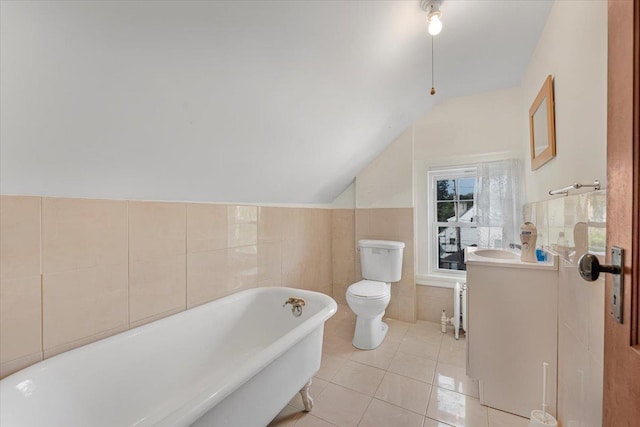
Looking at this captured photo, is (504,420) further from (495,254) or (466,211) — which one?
(466,211)

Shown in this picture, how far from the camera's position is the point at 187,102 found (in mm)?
1264

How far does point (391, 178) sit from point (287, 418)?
7.49 feet

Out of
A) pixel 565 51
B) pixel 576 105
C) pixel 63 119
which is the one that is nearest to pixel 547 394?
pixel 576 105

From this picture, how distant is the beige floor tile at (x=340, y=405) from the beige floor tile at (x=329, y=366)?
0.38 feet

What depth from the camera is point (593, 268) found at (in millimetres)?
583

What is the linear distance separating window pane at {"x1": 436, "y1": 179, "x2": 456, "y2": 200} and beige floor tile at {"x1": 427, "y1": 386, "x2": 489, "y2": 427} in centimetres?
182

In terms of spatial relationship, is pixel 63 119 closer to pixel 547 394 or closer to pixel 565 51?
pixel 565 51

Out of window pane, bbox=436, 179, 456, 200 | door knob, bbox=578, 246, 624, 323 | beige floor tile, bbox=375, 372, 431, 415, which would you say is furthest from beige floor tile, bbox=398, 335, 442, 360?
door knob, bbox=578, 246, 624, 323

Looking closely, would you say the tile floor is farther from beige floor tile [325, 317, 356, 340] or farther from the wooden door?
the wooden door

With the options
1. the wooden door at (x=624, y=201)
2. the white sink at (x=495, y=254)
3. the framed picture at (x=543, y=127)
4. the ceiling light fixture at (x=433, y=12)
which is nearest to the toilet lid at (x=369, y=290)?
the white sink at (x=495, y=254)

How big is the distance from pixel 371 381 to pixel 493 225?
1.74m

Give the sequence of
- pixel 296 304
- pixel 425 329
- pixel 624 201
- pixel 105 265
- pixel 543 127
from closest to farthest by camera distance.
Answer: pixel 624 201 < pixel 105 265 < pixel 543 127 < pixel 296 304 < pixel 425 329

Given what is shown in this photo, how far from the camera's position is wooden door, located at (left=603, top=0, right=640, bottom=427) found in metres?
0.52

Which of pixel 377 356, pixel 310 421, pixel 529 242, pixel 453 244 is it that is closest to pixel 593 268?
pixel 529 242
